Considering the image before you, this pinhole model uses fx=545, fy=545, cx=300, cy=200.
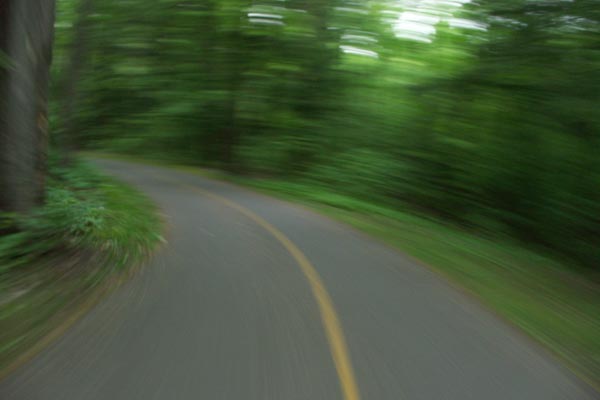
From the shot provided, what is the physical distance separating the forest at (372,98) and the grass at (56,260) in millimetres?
7361

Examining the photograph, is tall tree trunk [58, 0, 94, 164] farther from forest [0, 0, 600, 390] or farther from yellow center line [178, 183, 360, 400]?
→ yellow center line [178, 183, 360, 400]

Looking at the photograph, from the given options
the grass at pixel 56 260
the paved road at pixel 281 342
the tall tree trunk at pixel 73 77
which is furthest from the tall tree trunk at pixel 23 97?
the tall tree trunk at pixel 73 77

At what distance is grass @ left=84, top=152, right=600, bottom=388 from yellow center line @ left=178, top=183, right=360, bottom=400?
7.00 feet

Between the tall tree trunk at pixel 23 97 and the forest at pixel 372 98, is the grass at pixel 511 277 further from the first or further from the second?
the tall tree trunk at pixel 23 97

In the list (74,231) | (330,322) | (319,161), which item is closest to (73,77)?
(74,231)

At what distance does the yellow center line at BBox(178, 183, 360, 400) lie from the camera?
14.9 ft

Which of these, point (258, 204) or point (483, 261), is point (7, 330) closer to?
point (483, 261)

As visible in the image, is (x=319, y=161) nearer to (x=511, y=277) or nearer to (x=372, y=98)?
(x=372, y=98)

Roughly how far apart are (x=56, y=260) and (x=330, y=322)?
4001 millimetres

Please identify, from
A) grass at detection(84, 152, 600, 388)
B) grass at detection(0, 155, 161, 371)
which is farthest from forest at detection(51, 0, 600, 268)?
grass at detection(0, 155, 161, 371)

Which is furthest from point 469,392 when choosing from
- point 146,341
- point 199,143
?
point 199,143

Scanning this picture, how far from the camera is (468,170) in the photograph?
15.3 meters

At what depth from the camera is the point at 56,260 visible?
24.7 feet

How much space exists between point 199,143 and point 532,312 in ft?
70.6
